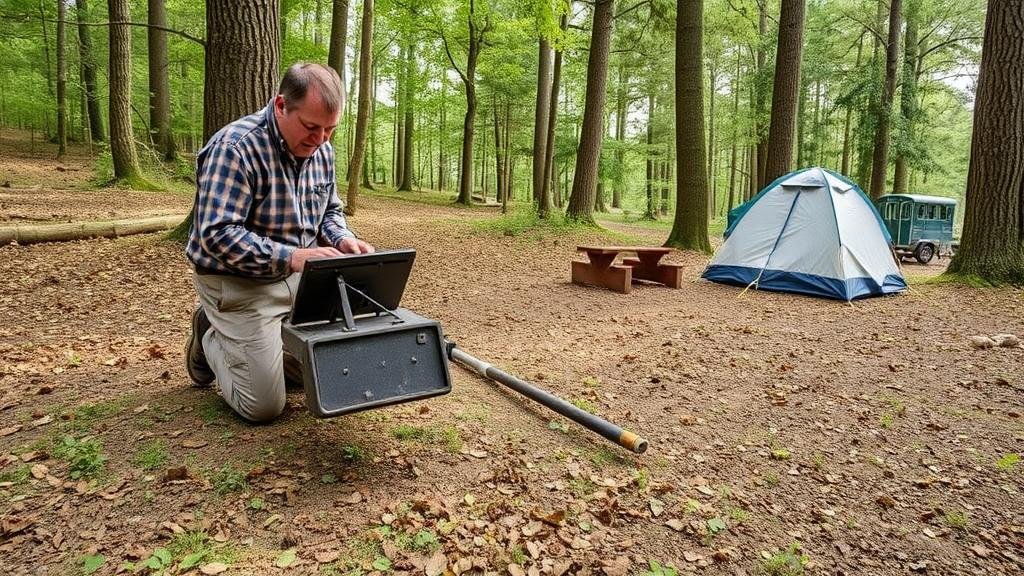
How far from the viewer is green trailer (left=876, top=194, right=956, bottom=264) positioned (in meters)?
13.0

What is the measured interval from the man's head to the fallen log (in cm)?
608

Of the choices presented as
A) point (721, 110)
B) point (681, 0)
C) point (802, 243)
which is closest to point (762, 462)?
point (802, 243)

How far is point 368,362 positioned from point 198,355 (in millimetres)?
1337

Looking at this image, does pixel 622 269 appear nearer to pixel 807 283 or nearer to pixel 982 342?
pixel 807 283

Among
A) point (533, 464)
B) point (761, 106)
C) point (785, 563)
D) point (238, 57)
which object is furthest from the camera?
point (761, 106)

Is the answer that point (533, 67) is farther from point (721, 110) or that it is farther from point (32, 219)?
point (32, 219)

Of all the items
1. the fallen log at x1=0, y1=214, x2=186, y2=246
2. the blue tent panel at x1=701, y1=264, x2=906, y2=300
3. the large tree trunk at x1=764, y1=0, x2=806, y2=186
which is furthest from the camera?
the large tree trunk at x1=764, y1=0, x2=806, y2=186

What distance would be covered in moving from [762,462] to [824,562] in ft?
2.34

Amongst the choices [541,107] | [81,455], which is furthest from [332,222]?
[541,107]

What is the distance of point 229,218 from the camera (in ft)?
7.61

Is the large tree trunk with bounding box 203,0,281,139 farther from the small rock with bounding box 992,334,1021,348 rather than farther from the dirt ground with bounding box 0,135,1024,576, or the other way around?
the small rock with bounding box 992,334,1021,348

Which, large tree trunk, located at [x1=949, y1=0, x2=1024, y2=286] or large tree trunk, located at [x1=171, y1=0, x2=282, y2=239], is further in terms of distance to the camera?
large tree trunk, located at [x1=949, y1=0, x2=1024, y2=286]

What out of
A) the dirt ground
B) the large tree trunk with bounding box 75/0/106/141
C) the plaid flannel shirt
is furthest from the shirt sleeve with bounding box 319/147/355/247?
the large tree trunk with bounding box 75/0/106/141

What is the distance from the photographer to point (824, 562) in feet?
6.95
